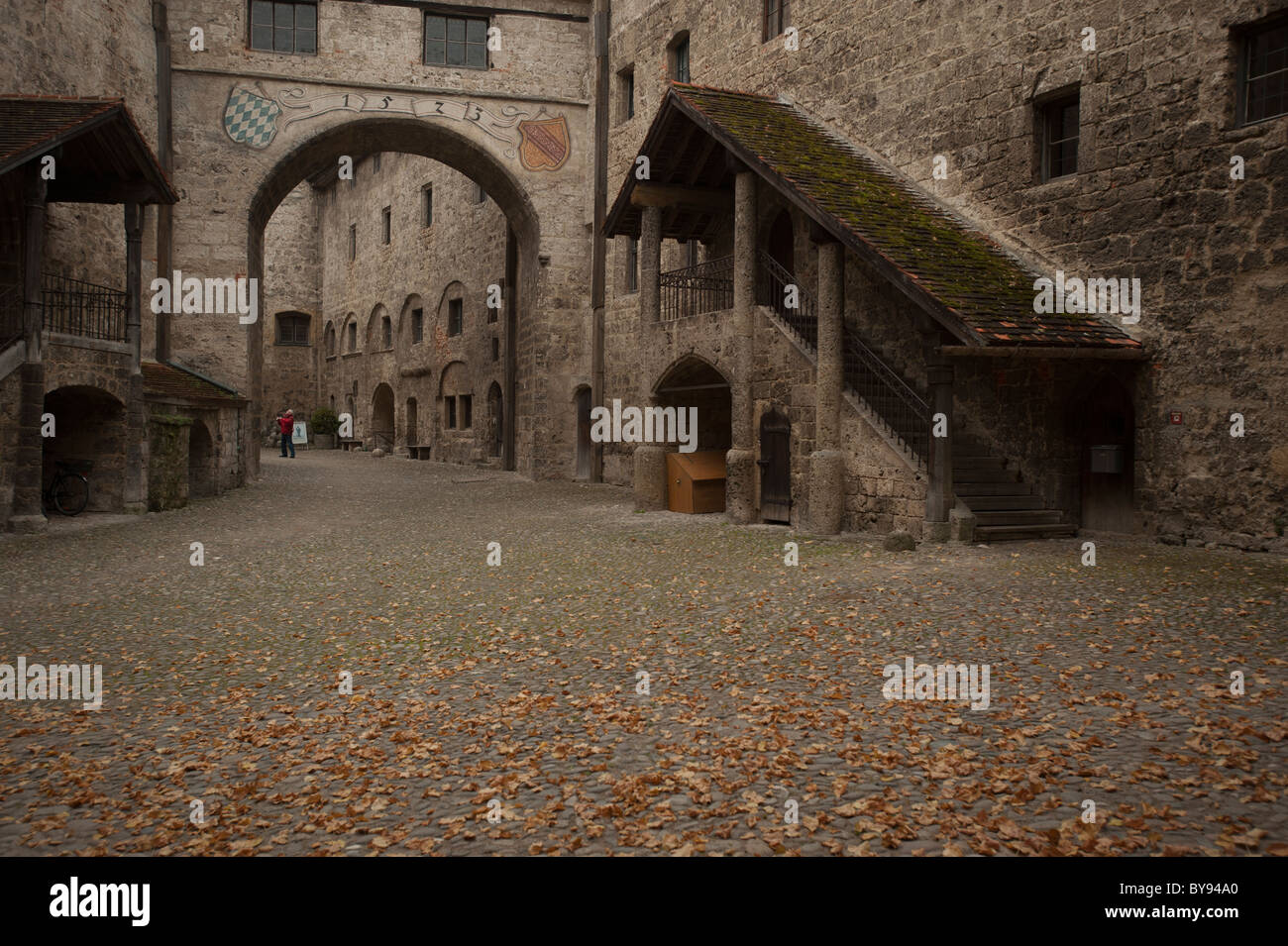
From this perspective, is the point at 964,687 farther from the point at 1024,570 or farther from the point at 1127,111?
the point at 1127,111

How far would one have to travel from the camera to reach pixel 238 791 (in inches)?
171

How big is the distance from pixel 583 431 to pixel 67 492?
37.9 feet

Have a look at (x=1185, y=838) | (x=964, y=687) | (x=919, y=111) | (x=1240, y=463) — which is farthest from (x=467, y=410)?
(x=1185, y=838)

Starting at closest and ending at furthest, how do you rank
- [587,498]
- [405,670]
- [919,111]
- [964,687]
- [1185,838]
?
[1185,838], [964,687], [405,670], [919,111], [587,498]

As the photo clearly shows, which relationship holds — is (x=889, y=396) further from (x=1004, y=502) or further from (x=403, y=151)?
(x=403, y=151)

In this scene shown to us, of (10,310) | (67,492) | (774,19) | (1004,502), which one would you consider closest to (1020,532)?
(1004,502)

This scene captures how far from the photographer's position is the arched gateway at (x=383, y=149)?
20719 mm

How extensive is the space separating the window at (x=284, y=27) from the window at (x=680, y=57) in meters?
8.04

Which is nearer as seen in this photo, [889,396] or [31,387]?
[31,387]

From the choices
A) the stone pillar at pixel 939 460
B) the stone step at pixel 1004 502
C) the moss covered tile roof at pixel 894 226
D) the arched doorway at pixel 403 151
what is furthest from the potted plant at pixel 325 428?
the stone pillar at pixel 939 460

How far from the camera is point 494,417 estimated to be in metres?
29.2

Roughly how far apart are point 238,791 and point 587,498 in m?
14.7

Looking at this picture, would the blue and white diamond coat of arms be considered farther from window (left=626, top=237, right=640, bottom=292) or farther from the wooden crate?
the wooden crate

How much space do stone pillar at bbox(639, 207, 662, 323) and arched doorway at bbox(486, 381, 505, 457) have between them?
43.5ft
